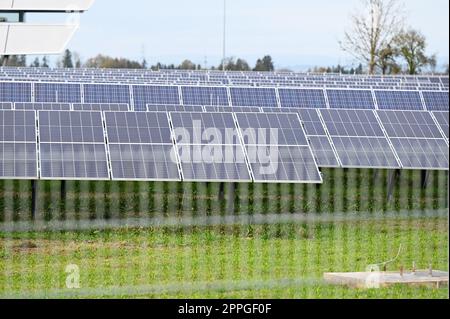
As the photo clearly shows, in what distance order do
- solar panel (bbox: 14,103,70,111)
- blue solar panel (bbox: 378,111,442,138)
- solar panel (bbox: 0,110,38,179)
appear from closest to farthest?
solar panel (bbox: 0,110,38,179) < solar panel (bbox: 14,103,70,111) < blue solar panel (bbox: 378,111,442,138)

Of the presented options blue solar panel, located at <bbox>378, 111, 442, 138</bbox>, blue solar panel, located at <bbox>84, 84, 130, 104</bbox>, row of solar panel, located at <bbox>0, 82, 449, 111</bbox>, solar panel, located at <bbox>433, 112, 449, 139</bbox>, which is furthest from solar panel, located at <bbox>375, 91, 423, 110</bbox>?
blue solar panel, located at <bbox>84, 84, 130, 104</bbox>

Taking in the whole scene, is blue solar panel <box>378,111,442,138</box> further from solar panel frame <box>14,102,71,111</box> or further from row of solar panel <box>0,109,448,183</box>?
solar panel frame <box>14,102,71,111</box>

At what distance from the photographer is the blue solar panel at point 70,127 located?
10266 mm

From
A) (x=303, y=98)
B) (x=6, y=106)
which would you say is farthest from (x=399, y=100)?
(x=6, y=106)

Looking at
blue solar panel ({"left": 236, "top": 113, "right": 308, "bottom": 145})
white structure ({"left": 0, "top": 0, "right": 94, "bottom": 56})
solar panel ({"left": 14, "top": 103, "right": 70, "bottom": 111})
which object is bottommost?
blue solar panel ({"left": 236, "top": 113, "right": 308, "bottom": 145})

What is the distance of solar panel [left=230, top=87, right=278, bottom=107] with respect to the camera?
1478cm

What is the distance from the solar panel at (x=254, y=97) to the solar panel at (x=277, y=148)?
3227 mm

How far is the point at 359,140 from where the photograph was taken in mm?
11734

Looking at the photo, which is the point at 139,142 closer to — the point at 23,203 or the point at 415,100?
the point at 23,203

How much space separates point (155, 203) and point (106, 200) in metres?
0.57

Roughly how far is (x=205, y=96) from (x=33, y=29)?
375 inches

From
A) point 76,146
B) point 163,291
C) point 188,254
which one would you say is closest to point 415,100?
point 76,146

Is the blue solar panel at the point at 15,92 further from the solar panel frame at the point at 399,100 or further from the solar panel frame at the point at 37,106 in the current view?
the solar panel frame at the point at 399,100
